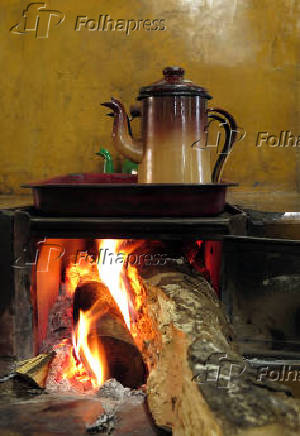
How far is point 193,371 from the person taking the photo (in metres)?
0.79

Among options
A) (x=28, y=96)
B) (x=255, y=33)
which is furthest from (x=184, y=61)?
(x=28, y=96)

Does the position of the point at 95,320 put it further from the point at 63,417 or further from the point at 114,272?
the point at 63,417

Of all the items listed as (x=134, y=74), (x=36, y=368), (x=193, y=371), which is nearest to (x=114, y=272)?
(x=36, y=368)

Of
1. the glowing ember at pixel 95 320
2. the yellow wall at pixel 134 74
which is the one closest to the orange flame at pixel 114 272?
the glowing ember at pixel 95 320

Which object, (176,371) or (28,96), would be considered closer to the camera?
(176,371)

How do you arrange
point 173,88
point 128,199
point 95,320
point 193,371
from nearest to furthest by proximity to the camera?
point 193,371, point 128,199, point 173,88, point 95,320

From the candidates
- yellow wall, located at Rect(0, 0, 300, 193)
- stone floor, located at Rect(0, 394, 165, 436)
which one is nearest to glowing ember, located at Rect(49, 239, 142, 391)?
stone floor, located at Rect(0, 394, 165, 436)

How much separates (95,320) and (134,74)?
3.26 feet

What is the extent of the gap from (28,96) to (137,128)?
0.43 metres

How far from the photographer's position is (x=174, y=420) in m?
0.84

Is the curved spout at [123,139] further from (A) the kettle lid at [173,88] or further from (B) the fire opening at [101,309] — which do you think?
(B) the fire opening at [101,309]

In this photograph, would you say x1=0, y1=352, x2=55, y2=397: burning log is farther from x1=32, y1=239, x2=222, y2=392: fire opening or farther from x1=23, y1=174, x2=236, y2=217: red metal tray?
x1=23, y1=174, x2=236, y2=217: red metal tray

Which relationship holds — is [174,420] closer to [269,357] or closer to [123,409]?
[123,409]

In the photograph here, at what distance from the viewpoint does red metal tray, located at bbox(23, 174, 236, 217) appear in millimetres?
1031
